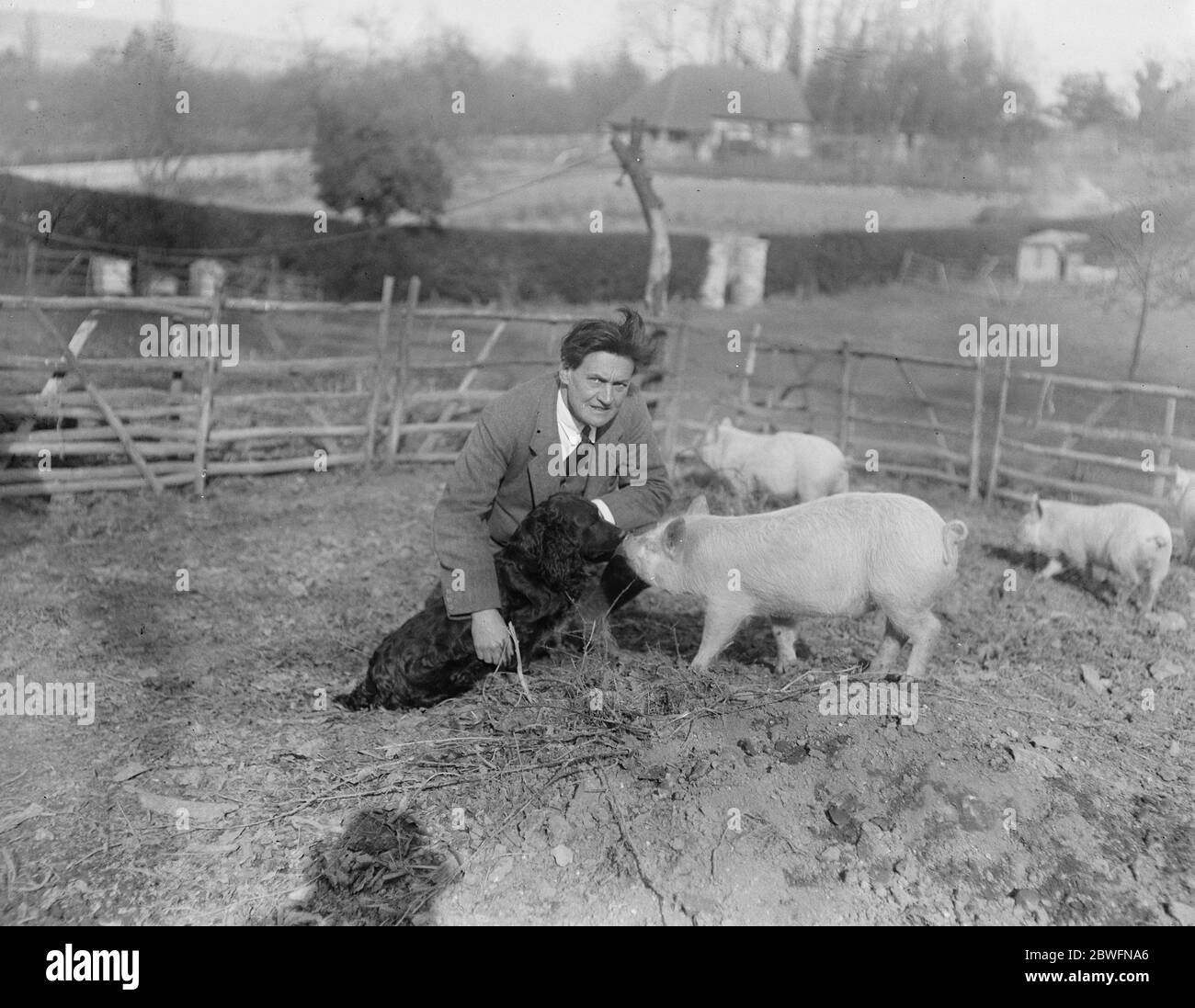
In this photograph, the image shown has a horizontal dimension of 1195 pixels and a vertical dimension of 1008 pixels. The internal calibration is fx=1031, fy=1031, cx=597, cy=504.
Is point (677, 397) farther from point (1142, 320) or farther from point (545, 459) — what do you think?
point (545, 459)

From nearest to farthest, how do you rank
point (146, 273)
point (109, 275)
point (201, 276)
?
1. point (109, 275)
2. point (146, 273)
3. point (201, 276)

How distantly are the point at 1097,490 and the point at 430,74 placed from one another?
65.0 feet

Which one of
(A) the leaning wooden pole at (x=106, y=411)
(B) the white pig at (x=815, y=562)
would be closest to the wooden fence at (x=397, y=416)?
(A) the leaning wooden pole at (x=106, y=411)

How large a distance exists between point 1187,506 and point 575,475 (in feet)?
17.1

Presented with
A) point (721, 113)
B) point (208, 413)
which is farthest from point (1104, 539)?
point (721, 113)

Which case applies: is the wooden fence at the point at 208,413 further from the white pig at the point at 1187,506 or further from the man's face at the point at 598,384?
the man's face at the point at 598,384

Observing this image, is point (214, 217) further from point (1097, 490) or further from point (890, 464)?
point (1097, 490)

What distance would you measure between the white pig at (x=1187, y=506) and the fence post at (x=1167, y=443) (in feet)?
4.18

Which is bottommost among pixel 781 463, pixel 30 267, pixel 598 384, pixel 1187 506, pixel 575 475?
pixel 781 463

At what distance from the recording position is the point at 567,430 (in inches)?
161

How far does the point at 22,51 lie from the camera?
43.2 ft

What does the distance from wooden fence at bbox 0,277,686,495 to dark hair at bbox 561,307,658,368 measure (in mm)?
5921

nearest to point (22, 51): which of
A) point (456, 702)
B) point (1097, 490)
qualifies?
point (456, 702)

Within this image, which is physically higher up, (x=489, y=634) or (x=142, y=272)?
(x=142, y=272)
